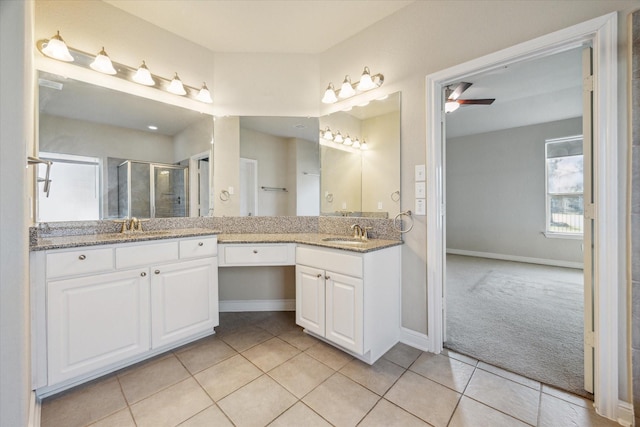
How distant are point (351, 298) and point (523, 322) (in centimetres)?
188

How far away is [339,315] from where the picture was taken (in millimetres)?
1915

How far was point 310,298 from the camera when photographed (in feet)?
6.97

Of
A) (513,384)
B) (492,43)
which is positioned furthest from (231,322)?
(492,43)

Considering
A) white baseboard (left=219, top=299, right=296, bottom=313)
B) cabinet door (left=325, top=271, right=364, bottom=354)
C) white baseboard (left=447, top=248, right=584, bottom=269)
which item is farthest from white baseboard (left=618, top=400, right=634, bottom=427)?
white baseboard (left=447, top=248, right=584, bottom=269)

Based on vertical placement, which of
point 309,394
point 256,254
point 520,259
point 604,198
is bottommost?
point 309,394

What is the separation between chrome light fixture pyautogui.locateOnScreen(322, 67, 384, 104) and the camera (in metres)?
2.27

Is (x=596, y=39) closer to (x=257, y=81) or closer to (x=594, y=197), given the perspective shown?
(x=594, y=197)

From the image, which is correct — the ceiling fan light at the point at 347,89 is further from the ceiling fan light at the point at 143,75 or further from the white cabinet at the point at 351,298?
the ceiling fan light at the point at 143,75

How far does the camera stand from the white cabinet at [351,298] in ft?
5.89

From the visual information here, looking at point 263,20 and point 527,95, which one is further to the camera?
point 527,95

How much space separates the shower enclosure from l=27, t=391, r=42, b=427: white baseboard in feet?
4.04

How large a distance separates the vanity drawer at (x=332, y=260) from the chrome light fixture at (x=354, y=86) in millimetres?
1475

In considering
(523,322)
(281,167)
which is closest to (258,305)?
(281,167)

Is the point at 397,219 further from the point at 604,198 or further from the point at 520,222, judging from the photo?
the point at 520,222
